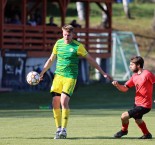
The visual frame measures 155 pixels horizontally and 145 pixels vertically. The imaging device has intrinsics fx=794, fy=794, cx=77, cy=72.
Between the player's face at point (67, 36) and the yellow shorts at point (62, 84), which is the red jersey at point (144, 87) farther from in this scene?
the player's face at point (67, 36)

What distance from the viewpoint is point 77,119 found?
64.5 feet

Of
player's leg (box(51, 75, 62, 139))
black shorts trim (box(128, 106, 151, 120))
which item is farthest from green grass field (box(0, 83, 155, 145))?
black shorts trim (box(128, 106, 151, 120))

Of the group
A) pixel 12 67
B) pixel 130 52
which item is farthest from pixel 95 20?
pixel 12 67

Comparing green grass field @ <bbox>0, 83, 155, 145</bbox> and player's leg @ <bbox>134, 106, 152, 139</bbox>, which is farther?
player's leg @ <bbox>134, 106, 152, 139</bbox>

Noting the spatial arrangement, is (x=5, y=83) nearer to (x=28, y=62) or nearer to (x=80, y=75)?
(x=28, y=62)

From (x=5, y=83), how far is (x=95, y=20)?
26.9 metres

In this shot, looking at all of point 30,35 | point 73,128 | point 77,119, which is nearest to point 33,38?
point 30,35

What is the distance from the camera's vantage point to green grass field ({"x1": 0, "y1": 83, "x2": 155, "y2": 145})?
14.3 metres

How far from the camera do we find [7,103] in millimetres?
26766

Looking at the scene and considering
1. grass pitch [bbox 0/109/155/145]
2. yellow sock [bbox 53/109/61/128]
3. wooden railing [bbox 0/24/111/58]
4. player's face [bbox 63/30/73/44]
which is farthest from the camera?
wooden railing [bbox 0/24/111/58]

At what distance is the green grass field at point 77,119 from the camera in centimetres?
1426

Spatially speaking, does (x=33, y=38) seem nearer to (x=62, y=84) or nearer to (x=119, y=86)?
(x=62, y=84)

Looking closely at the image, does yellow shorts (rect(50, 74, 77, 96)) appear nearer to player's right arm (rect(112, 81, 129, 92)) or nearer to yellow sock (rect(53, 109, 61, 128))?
yellow sock (rect(53, 109, 61, 128))

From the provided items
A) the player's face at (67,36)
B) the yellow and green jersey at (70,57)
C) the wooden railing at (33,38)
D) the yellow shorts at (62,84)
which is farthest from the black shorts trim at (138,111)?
the wooden railing at (33,38)
